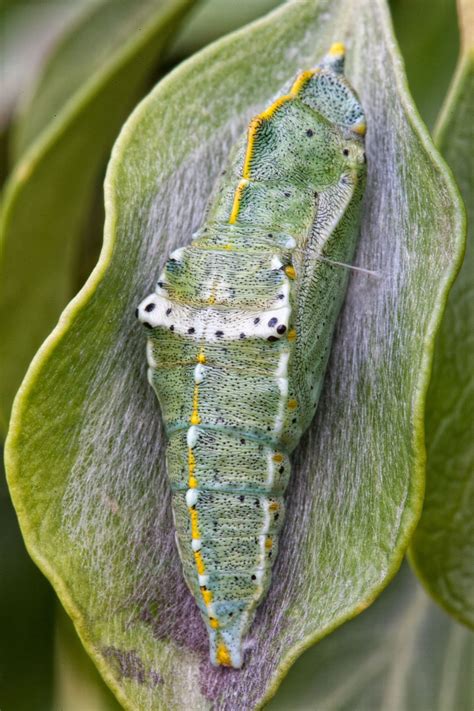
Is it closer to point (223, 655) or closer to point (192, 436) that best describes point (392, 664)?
point (223, 655)

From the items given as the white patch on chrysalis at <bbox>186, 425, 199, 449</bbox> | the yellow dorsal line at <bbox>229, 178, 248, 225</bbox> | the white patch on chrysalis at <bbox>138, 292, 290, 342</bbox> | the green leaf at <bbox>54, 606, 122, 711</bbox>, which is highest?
the yellow dorsal line at <bbox>229, 178, 248, 225</bbox>

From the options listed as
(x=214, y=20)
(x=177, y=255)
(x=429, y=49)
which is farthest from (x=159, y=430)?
(x=214, y=20)

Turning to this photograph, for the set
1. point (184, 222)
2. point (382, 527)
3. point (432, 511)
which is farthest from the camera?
point (184, 222)

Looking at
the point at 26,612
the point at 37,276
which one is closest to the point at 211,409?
the point at 37,276

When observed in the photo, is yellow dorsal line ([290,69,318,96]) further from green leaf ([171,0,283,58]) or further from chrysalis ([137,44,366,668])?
green leaf ([171,0,283,58])

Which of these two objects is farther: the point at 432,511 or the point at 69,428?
the point at 432,511

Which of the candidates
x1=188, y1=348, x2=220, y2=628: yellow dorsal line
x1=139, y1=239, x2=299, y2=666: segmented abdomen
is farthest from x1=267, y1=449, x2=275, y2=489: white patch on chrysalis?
x1=188, y1=348, x2=220, y2=628: yellow dorsal line

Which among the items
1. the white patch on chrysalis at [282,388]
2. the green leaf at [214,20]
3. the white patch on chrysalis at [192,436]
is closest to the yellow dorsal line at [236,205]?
the white patch on chrysalis at [282,388]

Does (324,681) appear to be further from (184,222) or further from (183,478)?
(184,222)
